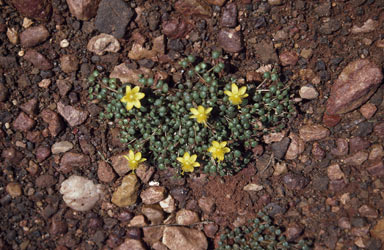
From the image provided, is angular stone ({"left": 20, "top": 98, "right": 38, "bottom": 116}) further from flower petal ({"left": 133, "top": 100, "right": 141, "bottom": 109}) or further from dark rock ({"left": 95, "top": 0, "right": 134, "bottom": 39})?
flower petal ({"left": 133, "top": 100, "right": 141, "bottom": 109})

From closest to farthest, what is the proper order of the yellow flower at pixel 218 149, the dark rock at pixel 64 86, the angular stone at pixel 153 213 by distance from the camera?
the yellow flower at pixel 218 149 → the dark rock at pixel 64 86 → the angular stone at pixel 153 213

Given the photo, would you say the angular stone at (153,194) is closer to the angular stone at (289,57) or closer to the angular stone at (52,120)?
the angular stone at (52,120)

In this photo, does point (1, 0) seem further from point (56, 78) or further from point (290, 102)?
point (290, 102)

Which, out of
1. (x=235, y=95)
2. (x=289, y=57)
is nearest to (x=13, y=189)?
(x=235, y=95)

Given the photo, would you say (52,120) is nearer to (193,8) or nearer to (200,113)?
(200,113)

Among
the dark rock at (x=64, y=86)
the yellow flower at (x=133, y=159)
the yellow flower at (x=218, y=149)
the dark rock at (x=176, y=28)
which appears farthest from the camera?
the dark rock at (x=64, y=86)

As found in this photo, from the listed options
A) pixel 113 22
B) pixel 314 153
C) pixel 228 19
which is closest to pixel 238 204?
pixel 314 153

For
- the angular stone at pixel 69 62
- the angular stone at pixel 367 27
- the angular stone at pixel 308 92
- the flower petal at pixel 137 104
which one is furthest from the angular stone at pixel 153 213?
the angular stone at pixel 367 27
